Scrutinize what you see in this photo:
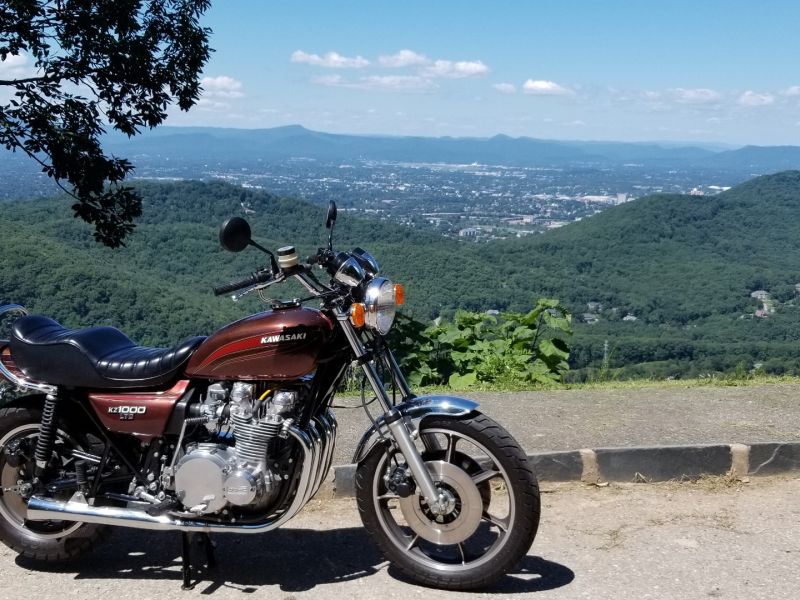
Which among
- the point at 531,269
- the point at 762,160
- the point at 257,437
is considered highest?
the point at 762,160

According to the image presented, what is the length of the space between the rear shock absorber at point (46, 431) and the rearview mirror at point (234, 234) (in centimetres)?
122

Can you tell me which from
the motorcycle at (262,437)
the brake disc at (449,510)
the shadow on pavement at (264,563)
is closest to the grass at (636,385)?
the shadow on pavement at (264,563)

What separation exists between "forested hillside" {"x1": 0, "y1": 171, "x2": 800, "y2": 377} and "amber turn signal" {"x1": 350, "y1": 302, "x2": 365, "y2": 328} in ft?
5.31

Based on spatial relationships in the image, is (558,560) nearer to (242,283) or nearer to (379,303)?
(379,303)

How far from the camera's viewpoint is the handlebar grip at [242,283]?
3418 mm

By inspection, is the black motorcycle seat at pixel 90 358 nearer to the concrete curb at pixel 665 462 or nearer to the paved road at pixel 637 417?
the paved road at pixel 637 417

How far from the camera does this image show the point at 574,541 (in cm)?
408

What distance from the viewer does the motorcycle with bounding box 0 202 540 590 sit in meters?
3.46

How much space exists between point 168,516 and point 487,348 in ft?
14.4

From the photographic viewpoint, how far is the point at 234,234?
10.4 ft

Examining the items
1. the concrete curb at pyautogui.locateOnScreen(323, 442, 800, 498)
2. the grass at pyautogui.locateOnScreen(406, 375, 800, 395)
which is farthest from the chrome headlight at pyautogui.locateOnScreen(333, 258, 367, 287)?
the grass at pyautogui.locateOnScreen(406, 375, 800, 395)

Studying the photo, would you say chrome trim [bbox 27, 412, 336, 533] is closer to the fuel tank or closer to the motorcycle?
the motorcycle

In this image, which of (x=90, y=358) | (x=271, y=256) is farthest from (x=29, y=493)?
(x=271, y=256)

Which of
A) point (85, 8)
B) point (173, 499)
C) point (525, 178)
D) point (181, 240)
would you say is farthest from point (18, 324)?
point (525, 178)
